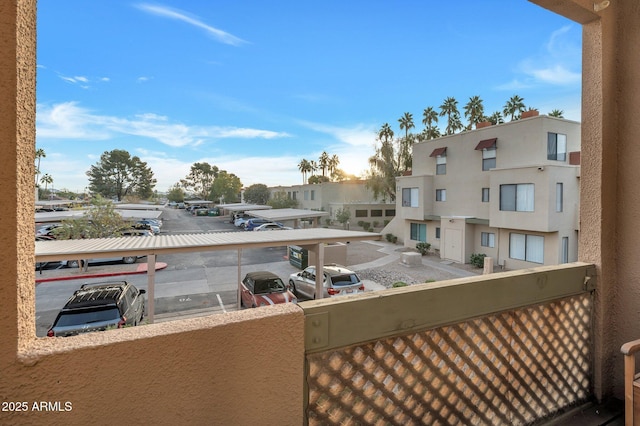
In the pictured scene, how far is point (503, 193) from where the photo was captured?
17578 mm

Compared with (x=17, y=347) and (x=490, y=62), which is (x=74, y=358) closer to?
Answer: (x=17, y=347)

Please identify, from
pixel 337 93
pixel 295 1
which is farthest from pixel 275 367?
pixel 337 93

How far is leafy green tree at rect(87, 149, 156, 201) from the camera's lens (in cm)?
7200

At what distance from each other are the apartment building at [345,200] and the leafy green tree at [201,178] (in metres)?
52.0

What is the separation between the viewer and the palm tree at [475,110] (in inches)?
1436

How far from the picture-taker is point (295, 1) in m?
8.21

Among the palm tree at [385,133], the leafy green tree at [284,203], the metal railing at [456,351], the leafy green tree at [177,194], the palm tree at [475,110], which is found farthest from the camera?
the leafy green tree at [177,194]

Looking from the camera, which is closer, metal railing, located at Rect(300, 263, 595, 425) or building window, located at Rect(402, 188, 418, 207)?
metal railing, located at Rect(300, 263, 595, 425)

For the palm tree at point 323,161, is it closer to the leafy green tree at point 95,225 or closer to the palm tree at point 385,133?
the palm tree at point 385,133

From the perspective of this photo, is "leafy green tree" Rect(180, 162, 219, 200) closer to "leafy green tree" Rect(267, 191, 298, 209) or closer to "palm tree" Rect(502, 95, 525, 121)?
"leafy green tree" Rect(267, 191, 298, 209)

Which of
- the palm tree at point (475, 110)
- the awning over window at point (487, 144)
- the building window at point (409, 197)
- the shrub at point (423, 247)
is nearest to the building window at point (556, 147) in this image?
the awning over window at point (487, 144)

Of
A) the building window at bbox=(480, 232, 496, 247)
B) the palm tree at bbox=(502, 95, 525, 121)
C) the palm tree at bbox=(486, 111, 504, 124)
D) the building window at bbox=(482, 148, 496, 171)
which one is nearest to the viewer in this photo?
the building window at bbox=(480, 232, 496, 247)

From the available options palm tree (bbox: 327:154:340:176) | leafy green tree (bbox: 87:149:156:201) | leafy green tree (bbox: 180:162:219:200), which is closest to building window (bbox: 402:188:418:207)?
palm tree (bbox: 327:154:340:176)

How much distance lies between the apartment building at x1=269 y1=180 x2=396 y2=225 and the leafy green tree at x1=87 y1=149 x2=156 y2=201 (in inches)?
1825
